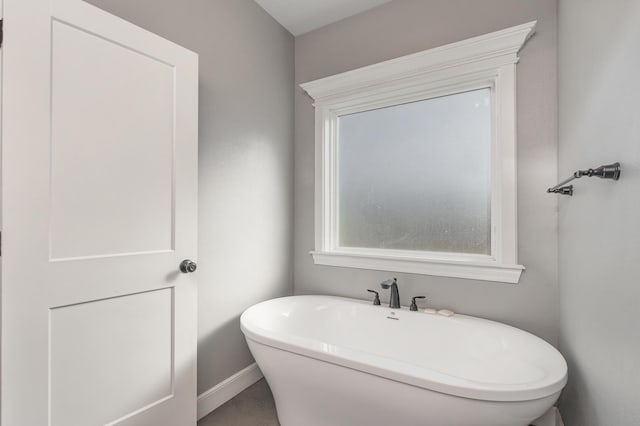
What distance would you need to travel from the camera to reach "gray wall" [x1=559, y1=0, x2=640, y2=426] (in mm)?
866

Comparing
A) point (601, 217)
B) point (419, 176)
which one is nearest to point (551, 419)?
point (601, 217)

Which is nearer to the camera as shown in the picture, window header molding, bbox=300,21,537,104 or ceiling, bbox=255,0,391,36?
window header molding, bbox=300,21,537,104

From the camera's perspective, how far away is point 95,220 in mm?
1276

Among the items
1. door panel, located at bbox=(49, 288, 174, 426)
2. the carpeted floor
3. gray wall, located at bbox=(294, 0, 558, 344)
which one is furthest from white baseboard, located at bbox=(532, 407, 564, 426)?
door panel, located at bbox=(49, 288, 174, 426)

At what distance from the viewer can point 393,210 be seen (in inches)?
92.7

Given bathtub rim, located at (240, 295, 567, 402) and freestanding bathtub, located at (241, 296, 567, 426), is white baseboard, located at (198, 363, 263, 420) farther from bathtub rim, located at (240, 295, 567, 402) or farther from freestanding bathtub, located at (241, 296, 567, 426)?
bathtub rim, located at (240, 295, 567, 402)

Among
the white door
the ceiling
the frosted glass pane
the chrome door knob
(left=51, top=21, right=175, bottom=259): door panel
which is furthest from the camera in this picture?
the ceiling

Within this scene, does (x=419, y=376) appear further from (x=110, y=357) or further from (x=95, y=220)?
(x=95, y=220)

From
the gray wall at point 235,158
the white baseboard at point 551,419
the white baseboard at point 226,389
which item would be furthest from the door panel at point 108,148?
the white baseboard at point 551,419

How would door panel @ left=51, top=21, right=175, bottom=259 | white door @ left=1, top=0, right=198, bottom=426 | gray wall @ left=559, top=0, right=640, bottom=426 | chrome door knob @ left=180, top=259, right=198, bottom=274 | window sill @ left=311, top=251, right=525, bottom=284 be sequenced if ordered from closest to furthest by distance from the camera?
gray wall @ left=559, top=0, right=640, bottom=426
white door @ left=1, top=0, right=198, bottom=426
door panel @ left=51, top=21, right=175, bottom=259
chrome door knob @ left=180, top=259, right=198, bottom=274
window sill @ left=311, top=251, right=525, bottom=284

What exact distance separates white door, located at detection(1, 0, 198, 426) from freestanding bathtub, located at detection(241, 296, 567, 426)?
1.67 ft

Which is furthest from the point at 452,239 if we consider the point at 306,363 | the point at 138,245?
the point at 138,245

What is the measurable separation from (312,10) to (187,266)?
2.07m

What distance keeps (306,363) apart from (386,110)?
1852mm
